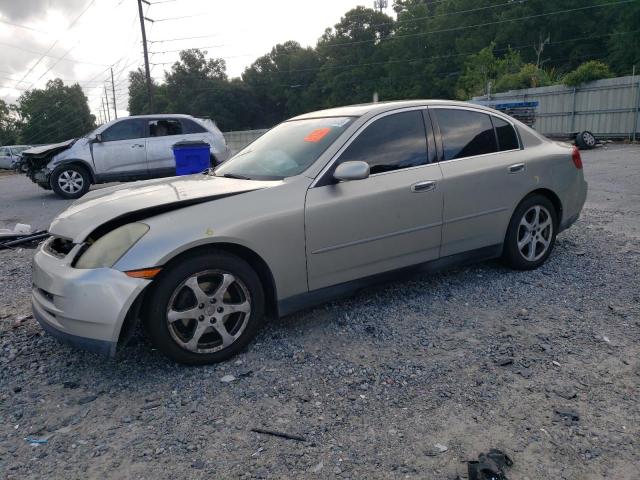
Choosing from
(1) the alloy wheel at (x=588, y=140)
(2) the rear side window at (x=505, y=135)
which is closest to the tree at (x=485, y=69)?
(1) the alloy wheel at (x=588, y=140)

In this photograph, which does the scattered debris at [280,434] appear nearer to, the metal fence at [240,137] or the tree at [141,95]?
the metal fence at [240,137]

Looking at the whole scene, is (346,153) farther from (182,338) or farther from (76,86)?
(76,86)

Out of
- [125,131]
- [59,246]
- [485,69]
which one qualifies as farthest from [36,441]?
[485,69]

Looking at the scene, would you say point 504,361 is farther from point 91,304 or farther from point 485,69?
point 485,69

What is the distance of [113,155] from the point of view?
11883 millimetres

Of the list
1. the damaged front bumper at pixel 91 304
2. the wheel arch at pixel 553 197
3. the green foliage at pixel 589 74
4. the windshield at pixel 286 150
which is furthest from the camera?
the green foliage at pixel 589 74

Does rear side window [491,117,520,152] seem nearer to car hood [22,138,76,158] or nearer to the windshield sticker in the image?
the windshield sticker

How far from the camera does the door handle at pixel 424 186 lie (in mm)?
4027

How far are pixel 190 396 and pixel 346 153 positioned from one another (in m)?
1.97

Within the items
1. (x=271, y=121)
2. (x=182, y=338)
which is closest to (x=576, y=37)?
(x=271, y=121)

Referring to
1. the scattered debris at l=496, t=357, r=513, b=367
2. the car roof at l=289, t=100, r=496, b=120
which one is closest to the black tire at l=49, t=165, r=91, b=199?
the car roof at l=289, t=100, r=496, b=120

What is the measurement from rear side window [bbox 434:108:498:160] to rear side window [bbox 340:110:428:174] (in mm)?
236

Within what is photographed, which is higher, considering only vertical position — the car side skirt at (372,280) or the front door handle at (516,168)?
the front door handle at (516,168)

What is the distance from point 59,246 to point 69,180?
9203mm
